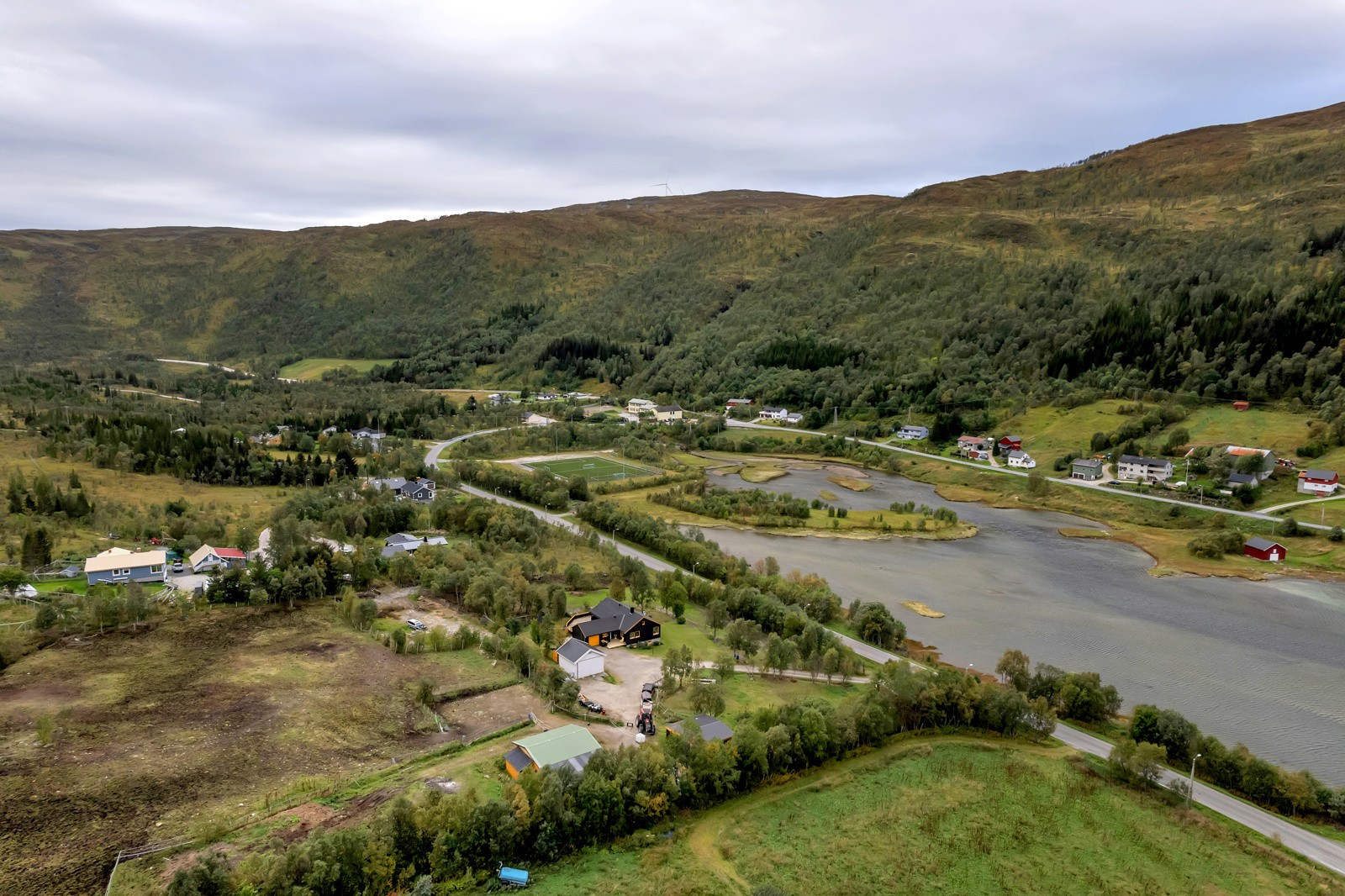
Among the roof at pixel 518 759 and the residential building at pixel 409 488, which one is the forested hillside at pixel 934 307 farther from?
the roof at pixel 518 759

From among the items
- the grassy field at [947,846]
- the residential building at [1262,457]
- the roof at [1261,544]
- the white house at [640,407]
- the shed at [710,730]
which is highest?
the residential building at [1262,457]

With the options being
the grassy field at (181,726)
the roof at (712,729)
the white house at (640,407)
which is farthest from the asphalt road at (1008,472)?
the grassy field at (181,726)

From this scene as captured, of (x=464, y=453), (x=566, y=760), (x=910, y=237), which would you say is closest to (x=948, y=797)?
(x=566, y=760)

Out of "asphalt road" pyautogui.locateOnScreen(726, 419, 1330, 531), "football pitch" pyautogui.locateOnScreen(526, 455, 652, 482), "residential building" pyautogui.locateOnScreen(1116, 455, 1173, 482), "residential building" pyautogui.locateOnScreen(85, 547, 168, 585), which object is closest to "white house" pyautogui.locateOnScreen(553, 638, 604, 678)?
"residential building" pyautogui.locateOnScreen(85, 547, 168, 585)

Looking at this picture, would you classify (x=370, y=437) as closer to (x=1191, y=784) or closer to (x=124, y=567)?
(x=124, y=567)

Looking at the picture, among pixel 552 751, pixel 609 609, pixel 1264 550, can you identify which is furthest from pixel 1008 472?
pixel 552 751

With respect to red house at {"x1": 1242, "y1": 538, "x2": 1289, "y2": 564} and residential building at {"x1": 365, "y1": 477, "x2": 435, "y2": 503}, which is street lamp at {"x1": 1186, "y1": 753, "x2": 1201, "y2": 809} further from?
residential building at {"x1": 365, "y1": 477, "x2": 435, "y2": 503}
